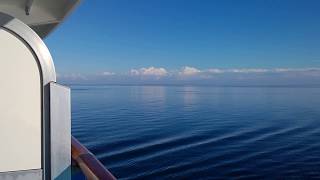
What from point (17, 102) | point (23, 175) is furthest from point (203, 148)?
point (17, 102)

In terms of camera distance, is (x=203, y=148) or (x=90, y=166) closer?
(x=90, y=166)

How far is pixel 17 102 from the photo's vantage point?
5.93ft

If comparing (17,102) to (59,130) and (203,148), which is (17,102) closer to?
(59,130)

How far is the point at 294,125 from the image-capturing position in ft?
84.5

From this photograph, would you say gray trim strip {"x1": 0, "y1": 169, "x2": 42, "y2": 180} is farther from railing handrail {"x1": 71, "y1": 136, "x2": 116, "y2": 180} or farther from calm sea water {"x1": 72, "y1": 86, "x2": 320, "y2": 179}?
calm sea water {"x1": 72, "y1": 86, "x2": 320, "y2": 179}

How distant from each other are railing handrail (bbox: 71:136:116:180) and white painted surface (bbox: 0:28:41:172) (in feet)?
1.11

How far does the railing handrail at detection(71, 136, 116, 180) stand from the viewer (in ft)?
5.57

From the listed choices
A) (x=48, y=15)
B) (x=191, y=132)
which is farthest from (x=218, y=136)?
(x=48, y=15)

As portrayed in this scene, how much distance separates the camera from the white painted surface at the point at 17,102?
5.87 feet

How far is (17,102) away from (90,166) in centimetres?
57

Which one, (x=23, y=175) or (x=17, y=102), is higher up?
(x=17, y=102)

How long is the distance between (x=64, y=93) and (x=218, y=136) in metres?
19.3

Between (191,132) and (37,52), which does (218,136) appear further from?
(37,52)

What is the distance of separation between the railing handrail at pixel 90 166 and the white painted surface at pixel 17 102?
0.34 meters
